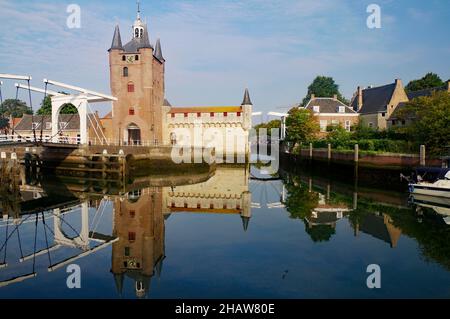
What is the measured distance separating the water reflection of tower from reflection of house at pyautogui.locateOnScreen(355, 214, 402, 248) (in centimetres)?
770

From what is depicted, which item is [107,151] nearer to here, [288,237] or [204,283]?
[288,237]

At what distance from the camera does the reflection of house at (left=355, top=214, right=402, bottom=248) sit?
12.2 meters

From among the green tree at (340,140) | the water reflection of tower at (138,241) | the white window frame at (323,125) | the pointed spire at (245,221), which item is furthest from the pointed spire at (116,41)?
the pointed spire at (245,221)

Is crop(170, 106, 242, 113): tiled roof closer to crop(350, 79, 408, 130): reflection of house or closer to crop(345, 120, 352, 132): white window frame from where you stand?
crop(345, 120, 352, 132): white window frame

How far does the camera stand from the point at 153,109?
126 feet

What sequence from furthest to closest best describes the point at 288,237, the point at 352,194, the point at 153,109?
the point at 153,109 → the point at 352,194 → the point at 288,237

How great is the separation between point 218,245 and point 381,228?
6.63 metres

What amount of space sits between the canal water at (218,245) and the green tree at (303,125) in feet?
70.0

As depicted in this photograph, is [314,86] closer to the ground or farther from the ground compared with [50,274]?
farther from the ground

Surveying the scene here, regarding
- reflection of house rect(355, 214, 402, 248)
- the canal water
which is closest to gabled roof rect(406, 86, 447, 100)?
the canal water

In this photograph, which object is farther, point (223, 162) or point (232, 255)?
point (223, 162)

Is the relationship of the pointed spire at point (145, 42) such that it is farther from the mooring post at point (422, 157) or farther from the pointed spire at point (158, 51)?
the mooring post at point (422, 157)

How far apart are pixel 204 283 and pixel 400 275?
16.5 feet
